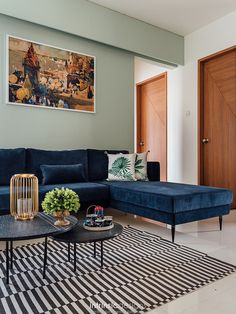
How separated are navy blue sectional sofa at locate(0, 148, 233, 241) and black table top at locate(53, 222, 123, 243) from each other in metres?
0.72

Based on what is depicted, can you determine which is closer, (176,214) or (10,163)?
(176,214)

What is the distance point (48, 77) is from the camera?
3.56 m

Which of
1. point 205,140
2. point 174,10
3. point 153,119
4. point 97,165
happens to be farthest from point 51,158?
point 153,119

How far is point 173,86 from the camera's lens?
16.2ft

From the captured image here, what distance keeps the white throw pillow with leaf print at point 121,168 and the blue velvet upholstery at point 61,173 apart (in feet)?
1.38

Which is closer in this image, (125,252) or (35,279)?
(35,279)

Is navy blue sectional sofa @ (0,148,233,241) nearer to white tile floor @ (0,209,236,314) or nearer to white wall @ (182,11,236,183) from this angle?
white tile floor @ (0,209,236,314)

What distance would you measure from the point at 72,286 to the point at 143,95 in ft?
15.6

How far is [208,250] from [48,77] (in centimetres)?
278

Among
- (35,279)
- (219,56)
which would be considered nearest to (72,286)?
(35,279)

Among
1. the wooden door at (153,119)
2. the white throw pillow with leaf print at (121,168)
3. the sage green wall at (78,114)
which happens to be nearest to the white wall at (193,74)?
the wooden door at (153,119)

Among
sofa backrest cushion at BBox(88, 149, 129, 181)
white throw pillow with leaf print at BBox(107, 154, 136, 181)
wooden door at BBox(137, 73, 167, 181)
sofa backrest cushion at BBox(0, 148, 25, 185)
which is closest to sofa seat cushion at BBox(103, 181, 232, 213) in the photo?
white throw pillow with leaf print at BBox(107, 154, 136, 181)

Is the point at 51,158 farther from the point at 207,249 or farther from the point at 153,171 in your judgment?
the point at 207,249

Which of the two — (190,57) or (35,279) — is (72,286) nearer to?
(35,279)
